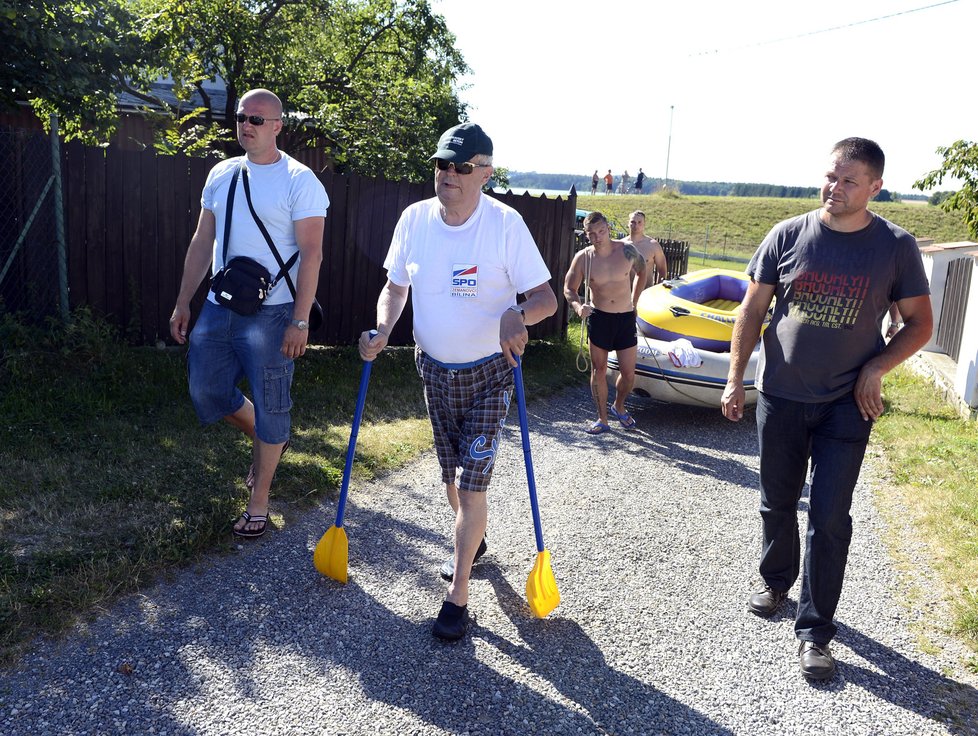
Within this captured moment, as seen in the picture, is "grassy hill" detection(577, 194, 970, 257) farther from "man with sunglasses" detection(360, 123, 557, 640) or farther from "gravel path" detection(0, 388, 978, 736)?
"man with sunglasses" detection(360, 123, 557, 640)

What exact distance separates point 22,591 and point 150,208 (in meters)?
4.83

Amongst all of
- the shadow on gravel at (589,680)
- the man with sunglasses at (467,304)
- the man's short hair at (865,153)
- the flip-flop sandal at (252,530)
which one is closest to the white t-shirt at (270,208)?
the man with sunglasses at (467,304)

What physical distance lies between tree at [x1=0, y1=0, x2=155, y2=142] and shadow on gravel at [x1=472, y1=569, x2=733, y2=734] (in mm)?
5877

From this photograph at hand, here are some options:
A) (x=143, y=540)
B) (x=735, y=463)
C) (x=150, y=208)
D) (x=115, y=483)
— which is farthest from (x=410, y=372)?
(x=143, y=540)

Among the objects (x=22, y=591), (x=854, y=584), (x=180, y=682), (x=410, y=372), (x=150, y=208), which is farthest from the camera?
(x=410, y=372)

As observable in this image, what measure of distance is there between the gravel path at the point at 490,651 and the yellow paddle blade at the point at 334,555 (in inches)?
2.3

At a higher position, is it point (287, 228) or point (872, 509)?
point (287, 228)

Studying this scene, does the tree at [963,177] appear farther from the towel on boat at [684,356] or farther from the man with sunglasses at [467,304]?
the man with sunglasses at [467,304]

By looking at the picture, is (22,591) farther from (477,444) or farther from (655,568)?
(655,568)

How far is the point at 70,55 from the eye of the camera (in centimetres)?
702

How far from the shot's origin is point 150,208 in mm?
7418

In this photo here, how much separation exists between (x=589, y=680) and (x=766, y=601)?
1088mm

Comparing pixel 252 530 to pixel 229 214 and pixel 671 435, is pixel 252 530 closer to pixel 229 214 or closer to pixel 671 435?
pixel 229 214

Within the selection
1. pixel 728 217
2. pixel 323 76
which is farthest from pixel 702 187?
pixel 323 76
